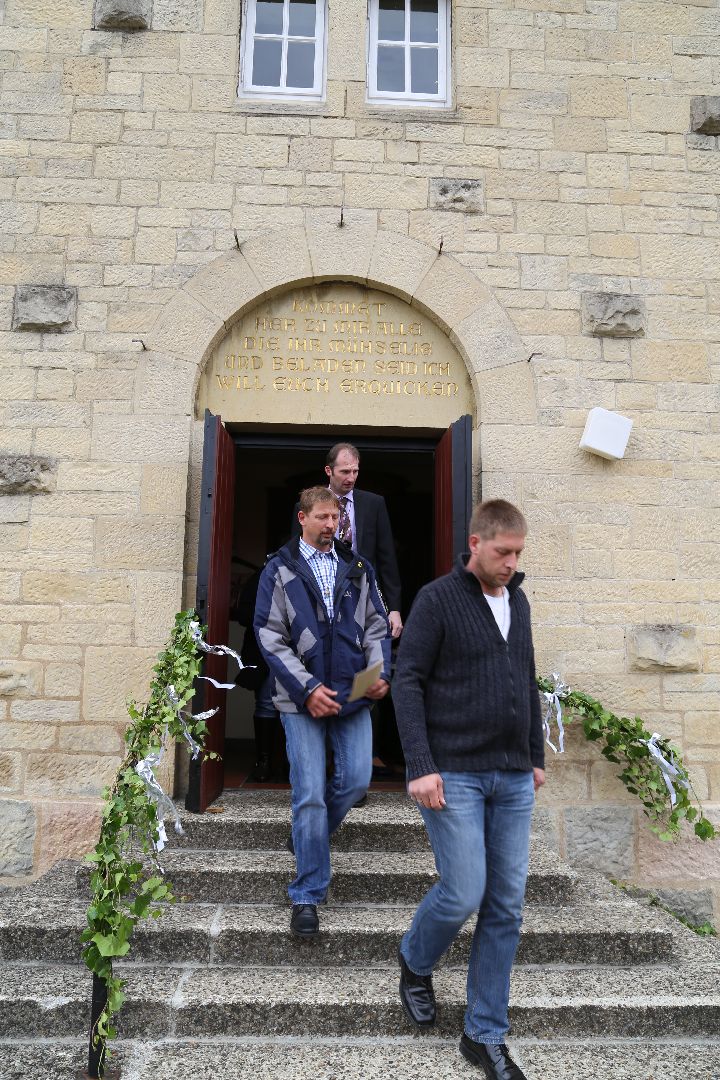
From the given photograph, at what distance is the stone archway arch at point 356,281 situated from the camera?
17.9ft

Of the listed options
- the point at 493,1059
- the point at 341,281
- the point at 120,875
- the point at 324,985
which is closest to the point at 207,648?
the point at 120,875

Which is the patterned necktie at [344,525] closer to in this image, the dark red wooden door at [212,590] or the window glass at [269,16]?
the dark red wooden door at [212,590]

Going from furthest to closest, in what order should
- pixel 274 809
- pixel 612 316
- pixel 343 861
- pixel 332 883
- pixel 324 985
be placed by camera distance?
pixel 612 316 < pixel 274 809 < pixel 343 861 < pixel 332 883 < pixel 324 985

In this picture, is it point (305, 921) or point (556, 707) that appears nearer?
point (305, 921)

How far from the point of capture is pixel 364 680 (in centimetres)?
360

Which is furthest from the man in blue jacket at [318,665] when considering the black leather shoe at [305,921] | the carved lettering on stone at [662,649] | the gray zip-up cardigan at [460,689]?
the carved lettering on stone at [662,649]

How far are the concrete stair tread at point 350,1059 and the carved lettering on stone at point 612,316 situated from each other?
12.9 ft

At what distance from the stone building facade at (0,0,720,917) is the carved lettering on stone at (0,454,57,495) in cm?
1

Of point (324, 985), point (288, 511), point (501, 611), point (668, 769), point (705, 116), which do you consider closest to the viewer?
point (501, 611)

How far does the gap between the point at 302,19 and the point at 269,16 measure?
221 millimetres

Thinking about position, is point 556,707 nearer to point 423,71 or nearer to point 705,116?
point 705,116

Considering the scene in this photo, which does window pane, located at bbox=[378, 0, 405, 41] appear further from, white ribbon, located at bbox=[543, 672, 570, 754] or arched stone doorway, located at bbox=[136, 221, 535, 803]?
white ribbon, located at bbox=[543, 672, 570, 754]

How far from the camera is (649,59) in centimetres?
584

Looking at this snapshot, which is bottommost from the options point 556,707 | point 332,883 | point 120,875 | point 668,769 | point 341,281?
point 332,883
